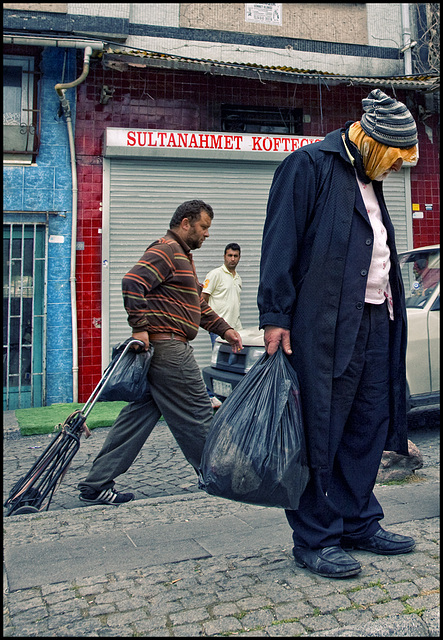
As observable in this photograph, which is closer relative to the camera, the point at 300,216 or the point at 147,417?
the point at 300,216

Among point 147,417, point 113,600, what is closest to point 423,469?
point 147,417

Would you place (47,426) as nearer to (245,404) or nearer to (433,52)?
(245,404)

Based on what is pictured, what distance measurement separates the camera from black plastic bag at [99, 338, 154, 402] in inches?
160

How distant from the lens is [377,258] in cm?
296

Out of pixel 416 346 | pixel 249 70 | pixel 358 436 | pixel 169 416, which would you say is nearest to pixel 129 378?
pixel 169 416

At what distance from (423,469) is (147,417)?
229 cm

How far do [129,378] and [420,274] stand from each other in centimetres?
393

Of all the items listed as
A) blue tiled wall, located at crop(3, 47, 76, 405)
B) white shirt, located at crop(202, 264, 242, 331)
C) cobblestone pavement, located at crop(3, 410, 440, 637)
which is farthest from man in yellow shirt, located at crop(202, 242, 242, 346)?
cobblestone pavement, located at crop(3, 410, 440, 637)

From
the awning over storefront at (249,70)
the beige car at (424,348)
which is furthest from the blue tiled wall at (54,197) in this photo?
the beige car at (424,348)

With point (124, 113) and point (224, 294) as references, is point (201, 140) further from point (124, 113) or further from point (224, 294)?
point (224, 294)

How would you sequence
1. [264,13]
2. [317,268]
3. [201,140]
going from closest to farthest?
1. [317,268]
2. [201,140]
3. [264,13]

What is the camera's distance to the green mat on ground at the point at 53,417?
283 inches

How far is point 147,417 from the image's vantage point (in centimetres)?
434

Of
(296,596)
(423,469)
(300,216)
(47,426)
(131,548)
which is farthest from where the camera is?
(47,426)
